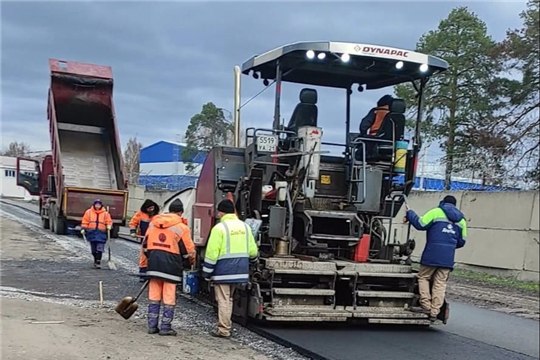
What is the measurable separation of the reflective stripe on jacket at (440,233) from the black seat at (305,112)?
1.56 m

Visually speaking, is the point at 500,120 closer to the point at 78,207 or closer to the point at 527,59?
the point at 527,59

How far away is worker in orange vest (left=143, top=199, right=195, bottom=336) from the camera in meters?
6.62

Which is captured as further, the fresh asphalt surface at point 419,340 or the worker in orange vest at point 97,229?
the worker in orange vest at point 97,229

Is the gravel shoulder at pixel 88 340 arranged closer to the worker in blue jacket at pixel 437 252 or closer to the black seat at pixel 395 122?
the worker in blue jacket at pixel 437 252

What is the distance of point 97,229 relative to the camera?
11766mm

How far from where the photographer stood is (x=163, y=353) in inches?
227

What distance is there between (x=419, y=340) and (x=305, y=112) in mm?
2843

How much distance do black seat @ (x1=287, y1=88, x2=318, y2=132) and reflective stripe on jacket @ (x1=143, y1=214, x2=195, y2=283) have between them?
1845 millimetres

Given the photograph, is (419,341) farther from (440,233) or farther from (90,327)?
(90,327)

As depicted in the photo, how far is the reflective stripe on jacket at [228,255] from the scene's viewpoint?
6730 millimetres

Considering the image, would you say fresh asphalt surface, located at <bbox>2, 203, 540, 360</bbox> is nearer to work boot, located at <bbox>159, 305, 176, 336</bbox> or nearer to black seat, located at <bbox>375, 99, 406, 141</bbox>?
work boot, located at <bbox>159, 305, 176, 336</bbox>

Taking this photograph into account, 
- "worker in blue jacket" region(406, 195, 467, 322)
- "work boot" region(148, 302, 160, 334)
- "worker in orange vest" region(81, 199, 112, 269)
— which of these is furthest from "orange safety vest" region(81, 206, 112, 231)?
"worker in blue jacket" region(406, 195, 467, 322)

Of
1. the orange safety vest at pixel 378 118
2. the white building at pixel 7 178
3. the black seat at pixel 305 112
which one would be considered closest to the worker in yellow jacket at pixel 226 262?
the black seat at pixel 305 112

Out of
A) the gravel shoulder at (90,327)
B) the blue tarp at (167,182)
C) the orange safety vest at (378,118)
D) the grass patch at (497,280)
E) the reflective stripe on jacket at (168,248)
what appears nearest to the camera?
the gravel shoulder at (90,327)
